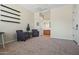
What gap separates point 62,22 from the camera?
7.22m

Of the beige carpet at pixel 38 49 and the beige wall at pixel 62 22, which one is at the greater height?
the beige wall at pixel 62 22

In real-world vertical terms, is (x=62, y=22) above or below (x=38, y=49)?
above

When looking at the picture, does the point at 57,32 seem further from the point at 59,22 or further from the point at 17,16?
the point at 17,16

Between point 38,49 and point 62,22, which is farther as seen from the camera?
point 62,22

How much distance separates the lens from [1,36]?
432 centimetres

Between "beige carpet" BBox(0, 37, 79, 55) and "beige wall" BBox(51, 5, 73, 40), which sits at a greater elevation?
"beige wall" BBox(51, 5, 73, 40)

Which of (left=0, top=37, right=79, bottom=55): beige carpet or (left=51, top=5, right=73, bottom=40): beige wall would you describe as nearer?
(left=0, top=37, right=79, bottom=55): beige carpet

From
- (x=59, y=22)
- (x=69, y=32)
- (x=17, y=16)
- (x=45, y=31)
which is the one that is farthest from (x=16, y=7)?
(x=45, y=31)

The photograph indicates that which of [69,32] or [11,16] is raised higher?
[11,16]

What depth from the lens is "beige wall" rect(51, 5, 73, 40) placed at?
22.7 feet

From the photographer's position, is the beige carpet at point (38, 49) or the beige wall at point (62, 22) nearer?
the beige carpet at point (38, 49)

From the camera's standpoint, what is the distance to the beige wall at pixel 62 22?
6.91 m
